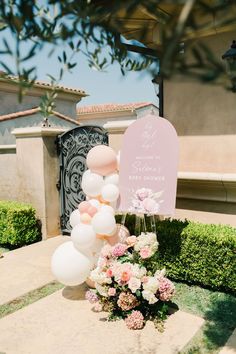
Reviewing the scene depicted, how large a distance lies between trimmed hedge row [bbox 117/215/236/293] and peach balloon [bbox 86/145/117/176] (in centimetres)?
140

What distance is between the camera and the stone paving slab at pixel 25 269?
5.63 meters

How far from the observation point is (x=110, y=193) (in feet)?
17.0

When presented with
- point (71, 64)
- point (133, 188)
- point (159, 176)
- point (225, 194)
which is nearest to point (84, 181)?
point (133, 188)

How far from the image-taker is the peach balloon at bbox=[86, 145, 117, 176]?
542 cm


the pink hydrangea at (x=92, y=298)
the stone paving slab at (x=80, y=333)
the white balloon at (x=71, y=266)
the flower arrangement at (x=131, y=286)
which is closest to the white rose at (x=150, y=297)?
the flower arrangement at (x=131, y=286)

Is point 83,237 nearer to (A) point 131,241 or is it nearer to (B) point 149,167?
(A) point 131,241

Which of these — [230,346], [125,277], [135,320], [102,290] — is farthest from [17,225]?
[230,346]

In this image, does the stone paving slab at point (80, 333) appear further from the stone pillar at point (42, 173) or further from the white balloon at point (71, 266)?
the stone pillar at point (42, 173)

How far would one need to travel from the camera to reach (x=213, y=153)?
6.53 meters

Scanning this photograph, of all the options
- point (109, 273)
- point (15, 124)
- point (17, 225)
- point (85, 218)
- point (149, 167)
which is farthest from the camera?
point (15, 124)

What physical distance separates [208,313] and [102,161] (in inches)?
110

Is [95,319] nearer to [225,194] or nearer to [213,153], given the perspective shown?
[225,194]

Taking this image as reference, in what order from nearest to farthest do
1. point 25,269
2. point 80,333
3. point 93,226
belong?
point 80,333, point 93,226, point 25,269

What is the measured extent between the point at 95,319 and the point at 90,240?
111 centimetres
